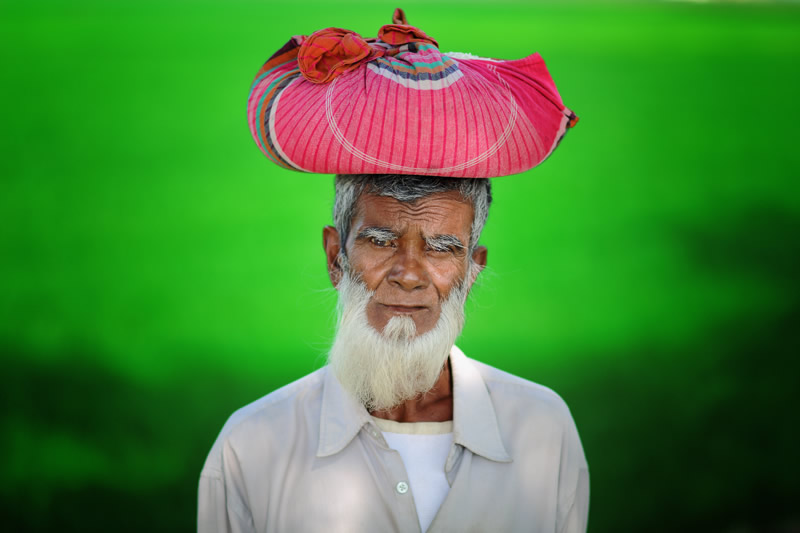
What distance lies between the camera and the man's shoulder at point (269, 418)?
1934 millimetres

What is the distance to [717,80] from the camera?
3.63 meters

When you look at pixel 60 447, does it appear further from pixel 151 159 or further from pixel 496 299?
pixel 496 299

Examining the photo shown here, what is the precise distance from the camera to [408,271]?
185 centimetres

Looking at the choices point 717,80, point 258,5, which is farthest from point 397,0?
point 717,80

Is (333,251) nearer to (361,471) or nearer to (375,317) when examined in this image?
(375,317)

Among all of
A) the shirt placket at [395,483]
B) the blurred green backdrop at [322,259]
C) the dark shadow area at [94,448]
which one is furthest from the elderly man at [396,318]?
the dark shadow area at [94,448]

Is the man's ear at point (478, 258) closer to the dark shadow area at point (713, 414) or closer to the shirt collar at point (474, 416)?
the shirt collar at point (474, 416)

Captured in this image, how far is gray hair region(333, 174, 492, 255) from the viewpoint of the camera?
1842 mm

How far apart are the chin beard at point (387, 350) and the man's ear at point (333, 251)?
4 cm

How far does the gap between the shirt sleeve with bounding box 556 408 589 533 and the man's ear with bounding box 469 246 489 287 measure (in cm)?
45

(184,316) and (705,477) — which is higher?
(184,316)

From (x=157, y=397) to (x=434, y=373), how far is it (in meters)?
1.87

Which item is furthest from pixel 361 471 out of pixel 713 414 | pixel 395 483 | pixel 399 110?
pixel 713 414

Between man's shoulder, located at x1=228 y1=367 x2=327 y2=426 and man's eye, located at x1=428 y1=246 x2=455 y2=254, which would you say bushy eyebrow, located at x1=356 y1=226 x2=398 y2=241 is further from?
man's shoulder, located at x1=228 y1=367 x2=327 y2=426
